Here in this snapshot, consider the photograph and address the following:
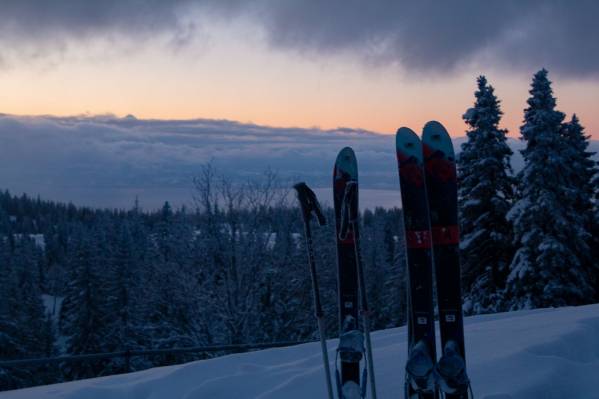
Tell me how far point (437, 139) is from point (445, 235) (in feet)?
2.42

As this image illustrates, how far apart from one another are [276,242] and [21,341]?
55.7ft

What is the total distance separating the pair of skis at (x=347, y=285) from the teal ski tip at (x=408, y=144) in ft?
1.42

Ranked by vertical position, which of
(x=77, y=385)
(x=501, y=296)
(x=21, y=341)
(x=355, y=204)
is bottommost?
(x=21, y=341)

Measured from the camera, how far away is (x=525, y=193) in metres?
21.0

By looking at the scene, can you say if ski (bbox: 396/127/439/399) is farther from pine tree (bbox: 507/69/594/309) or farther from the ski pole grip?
pine tree (bbox: 507/69/594/309)

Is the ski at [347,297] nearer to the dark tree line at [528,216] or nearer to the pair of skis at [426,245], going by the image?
the pair of skis at [426,245]

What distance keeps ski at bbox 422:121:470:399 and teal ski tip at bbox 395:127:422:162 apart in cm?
8

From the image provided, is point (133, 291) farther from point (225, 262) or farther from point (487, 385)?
point (487, 385)

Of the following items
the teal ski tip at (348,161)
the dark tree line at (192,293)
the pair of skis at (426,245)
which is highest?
the teal ski tip at (348,161)

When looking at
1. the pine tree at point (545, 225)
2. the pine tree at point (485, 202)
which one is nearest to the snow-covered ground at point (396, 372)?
the pine tree at point (545, 225)

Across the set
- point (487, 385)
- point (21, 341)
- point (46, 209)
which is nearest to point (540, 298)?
point (487, 385)

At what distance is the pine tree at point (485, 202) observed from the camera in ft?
72.7

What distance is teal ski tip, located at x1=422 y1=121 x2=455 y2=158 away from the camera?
4.25 m

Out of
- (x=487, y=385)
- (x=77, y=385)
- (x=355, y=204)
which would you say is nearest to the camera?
(x=355, y=204)
